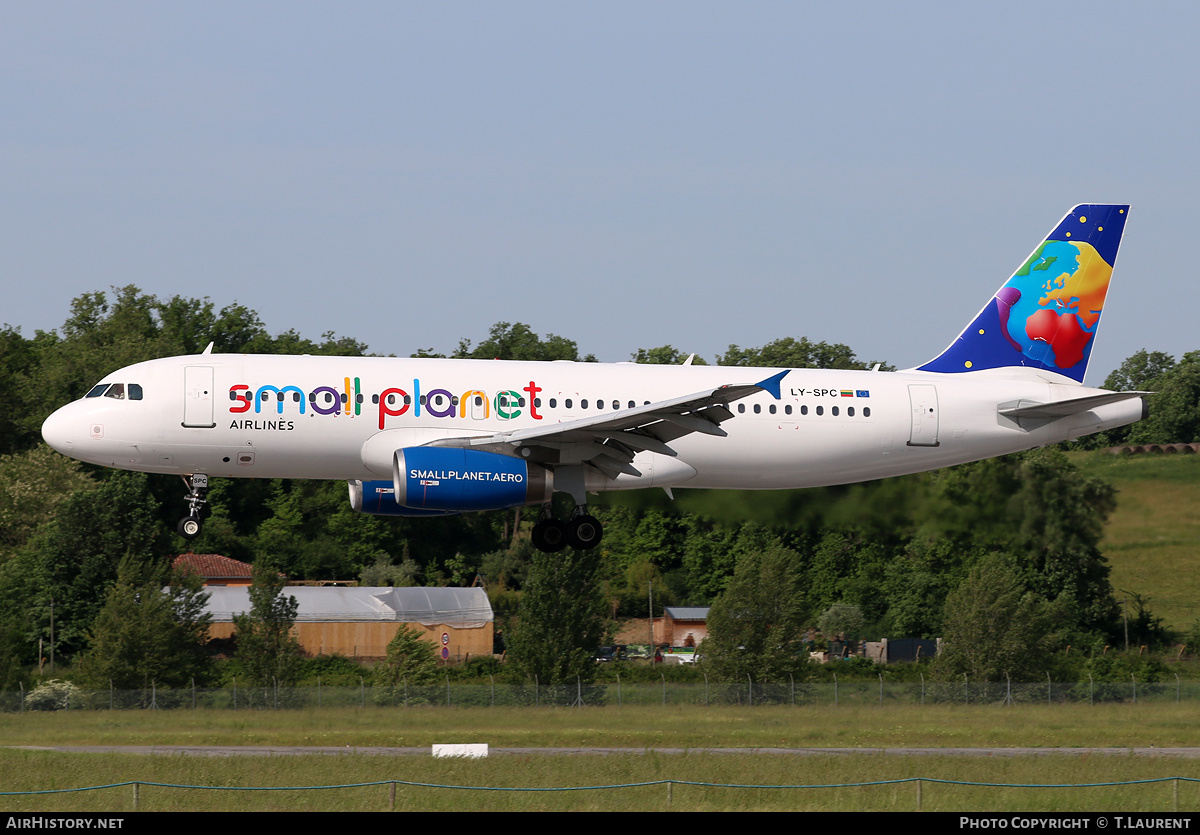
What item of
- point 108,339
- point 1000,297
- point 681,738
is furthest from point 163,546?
point 1000,297

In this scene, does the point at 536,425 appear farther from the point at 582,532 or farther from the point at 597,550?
the point at 597,550

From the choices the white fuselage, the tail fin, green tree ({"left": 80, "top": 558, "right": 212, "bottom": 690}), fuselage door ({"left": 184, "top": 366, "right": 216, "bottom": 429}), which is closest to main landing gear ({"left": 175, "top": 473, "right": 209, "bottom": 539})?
the white fuselage

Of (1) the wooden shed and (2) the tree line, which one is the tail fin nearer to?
(2) the tree line

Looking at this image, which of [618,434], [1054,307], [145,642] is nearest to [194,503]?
[618,434]

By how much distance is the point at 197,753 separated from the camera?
33281 mm

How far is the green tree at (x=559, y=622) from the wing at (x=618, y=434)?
34065 millimetres

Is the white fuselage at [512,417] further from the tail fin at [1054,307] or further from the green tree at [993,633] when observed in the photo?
the green tree at [993,633]

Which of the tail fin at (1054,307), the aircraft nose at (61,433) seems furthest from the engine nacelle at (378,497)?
the tail fin at (1054,307)

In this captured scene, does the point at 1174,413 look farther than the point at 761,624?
Yes

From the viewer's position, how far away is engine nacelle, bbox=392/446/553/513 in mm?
28375

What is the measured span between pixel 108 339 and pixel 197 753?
68262mm

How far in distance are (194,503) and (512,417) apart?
282 inches

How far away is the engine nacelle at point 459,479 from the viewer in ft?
93.1

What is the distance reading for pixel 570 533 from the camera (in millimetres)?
30594
